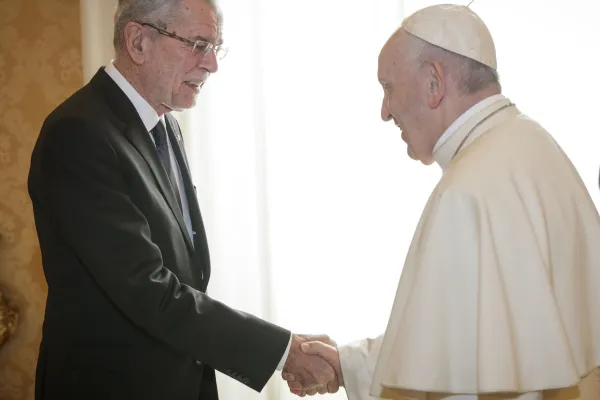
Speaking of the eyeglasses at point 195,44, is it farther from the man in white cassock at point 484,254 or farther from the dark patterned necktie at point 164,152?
the man in white cassock at point 484,254

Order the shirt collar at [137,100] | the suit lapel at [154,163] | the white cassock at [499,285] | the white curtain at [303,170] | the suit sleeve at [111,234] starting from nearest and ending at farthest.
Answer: the white cassock at [499,285] < the suit sleeve at [111,234] < the suit lapel at [154,163] < the shirt collar at [137,100] < the white curtain at [303,170]

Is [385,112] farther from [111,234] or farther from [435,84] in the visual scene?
[111,234]

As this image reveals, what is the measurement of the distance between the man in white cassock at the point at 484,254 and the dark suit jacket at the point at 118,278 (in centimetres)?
60

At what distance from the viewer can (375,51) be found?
3471 mm

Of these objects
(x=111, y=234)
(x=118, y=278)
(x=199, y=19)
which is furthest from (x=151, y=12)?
(x=118, y=278)

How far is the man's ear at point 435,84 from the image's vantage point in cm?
190

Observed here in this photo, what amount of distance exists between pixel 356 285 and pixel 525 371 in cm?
199

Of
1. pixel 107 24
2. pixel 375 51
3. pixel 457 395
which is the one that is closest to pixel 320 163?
pixel 375 51

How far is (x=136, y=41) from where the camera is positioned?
237cm

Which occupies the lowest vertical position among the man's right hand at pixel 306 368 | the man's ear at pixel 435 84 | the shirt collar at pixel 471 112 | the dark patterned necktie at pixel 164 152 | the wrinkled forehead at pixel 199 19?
the man's right hand at pixel 306 368

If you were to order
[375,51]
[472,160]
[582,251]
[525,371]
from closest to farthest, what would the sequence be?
[525,371]
[472,160]
[582,251]
[375,51]

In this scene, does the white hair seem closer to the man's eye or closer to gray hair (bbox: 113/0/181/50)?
gray hair (bbox: 113/0/181/50)

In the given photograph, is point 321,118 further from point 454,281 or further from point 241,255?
point 454,281

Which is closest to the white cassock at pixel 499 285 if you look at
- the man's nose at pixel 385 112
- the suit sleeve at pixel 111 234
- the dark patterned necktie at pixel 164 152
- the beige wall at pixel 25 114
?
the man's nose at pixel 385 112
